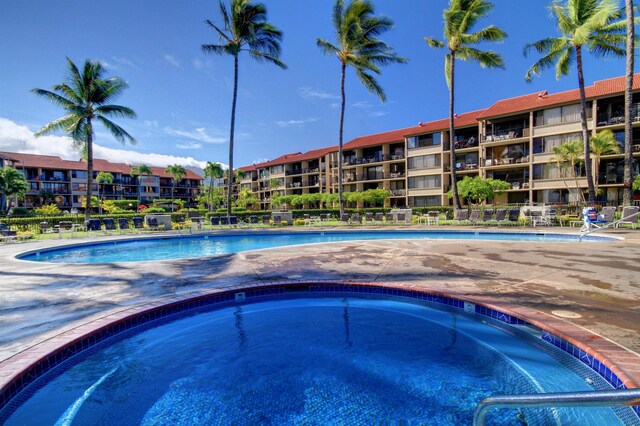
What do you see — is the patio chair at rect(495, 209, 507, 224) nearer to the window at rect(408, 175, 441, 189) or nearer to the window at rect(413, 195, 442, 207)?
the window at rect(413, 195, 442, 207)

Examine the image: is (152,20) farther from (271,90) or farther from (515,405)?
(515,405)

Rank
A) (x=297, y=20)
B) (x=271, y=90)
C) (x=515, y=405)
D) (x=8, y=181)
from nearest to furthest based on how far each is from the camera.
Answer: (x=515, y=405) → (x=297, y=20) → (x=271, y=90) → (x=8, y=181)

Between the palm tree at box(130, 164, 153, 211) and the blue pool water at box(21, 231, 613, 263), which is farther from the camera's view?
the palm tree at box(130, 164, 153, 211)

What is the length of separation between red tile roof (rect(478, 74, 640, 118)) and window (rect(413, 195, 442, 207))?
10.7 m

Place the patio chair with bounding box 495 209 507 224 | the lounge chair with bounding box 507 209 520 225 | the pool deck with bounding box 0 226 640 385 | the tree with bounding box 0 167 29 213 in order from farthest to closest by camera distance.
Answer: the tree with bounding box 0 167 29 213 → the patio chair with bounding box 495 209 507 224 → the lounge chair with bounding box 507 209 520 225 → the pool deck with bounding box 0 226 640 385

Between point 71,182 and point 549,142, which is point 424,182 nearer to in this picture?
point 549,142

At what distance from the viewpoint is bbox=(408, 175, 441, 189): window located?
3863 cm

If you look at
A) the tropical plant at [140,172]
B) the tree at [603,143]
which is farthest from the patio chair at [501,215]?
the tropical plant at [140,172]

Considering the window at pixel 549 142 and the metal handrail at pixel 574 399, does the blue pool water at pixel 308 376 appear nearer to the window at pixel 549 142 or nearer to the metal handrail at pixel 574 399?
the metal handrail at pixel 574 399

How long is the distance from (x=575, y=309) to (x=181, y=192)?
86493 mm

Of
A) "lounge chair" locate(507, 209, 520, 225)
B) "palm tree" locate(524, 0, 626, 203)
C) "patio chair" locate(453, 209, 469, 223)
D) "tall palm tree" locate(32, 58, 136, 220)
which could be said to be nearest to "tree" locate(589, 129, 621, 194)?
"palm tree" locate(524, 0, 626, 203)

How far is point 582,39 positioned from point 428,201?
22.1m

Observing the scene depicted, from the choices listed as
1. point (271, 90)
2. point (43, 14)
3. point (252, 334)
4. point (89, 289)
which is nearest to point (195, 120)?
point (271, 90)

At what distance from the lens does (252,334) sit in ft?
15.8
